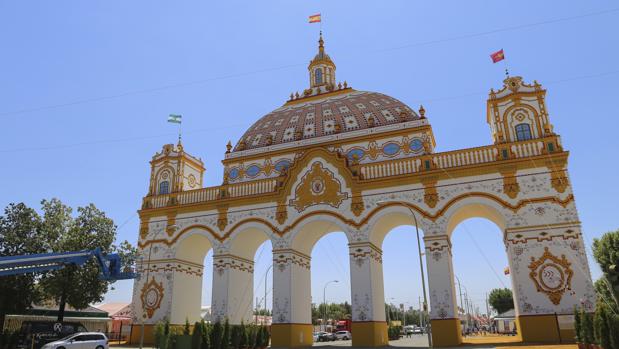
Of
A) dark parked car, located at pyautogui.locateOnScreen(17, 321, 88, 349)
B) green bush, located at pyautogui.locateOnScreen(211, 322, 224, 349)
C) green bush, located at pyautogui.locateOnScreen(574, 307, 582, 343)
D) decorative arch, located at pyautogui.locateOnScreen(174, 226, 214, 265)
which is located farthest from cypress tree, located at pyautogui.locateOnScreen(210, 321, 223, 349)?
green bush, located at pyautogui.locateOnScreen(574, 307, 582, 343)

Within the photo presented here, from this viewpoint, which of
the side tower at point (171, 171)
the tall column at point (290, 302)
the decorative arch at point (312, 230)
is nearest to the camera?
the tall column at point (290, 302)

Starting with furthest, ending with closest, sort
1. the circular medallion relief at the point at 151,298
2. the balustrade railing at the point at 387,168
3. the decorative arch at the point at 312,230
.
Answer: the circular medallion relief at the point at 151,298 → the decorative arch at the point at 312,230 → the balustrade railing at the point at 387,168

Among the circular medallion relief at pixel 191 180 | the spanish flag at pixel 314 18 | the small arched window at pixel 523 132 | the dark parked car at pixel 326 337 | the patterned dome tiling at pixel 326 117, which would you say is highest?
the spanish flag at pixel 314 18

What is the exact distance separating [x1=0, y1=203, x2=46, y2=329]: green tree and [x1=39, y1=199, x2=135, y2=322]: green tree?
68 centimetres

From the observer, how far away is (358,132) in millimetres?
37938

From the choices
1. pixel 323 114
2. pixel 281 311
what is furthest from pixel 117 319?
pixel 323 114

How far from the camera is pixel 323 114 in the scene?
4188 cm

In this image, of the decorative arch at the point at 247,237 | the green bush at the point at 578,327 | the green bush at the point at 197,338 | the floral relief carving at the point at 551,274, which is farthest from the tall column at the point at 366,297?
the green bush at the point at 578,327

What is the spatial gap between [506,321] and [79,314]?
49.3 m

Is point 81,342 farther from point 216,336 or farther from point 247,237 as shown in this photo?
point 247,237

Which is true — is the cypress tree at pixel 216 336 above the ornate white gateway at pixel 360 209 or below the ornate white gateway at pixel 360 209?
below

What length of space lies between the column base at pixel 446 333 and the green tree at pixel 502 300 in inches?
2267

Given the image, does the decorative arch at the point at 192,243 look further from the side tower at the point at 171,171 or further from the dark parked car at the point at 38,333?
the dark parked car at the point at 38,333

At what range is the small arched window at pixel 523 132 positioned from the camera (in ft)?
100
